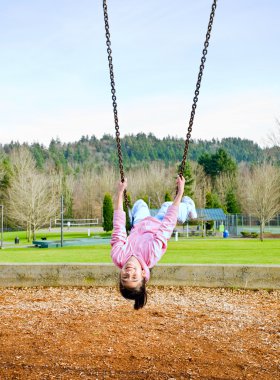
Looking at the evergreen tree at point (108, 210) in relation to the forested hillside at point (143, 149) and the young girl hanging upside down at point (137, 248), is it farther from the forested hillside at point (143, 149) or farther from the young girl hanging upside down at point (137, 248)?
the forested hillside at point (143, 149)

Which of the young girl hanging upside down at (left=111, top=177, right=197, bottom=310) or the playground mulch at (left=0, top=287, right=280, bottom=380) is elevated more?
the young girl hanging upside down at (left=111, top=177, right=197, bottom=310)

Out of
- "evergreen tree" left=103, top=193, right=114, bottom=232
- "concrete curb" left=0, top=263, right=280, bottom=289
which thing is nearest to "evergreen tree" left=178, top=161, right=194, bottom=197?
"evergreen tree" left=103, top=193, right=114, bottom=232

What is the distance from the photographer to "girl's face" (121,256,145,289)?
3.73 meters

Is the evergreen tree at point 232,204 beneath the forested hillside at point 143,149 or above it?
beneath

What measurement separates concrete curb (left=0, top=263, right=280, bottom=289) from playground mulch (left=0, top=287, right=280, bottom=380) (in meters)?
0.18

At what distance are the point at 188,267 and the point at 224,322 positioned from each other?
212cm

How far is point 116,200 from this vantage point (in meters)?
3.87

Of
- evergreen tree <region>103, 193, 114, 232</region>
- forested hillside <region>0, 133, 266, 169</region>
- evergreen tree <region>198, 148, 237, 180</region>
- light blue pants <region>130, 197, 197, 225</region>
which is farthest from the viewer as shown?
forested hillside <region>0, 133, 266, 169</region>

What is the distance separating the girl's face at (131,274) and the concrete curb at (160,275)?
4797mm

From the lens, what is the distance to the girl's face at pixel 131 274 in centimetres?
373

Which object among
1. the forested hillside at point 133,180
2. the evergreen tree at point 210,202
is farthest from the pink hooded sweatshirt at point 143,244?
the evergreen tree at point 210,202

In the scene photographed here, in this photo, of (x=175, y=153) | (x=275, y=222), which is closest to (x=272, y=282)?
(x=275, y=222)

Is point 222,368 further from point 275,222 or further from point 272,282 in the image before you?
point 275,222

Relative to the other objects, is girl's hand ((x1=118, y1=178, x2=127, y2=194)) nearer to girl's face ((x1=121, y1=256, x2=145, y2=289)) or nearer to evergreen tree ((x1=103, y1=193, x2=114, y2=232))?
girl's face ((x1=121, y1=256, x2=145, y2=289))
